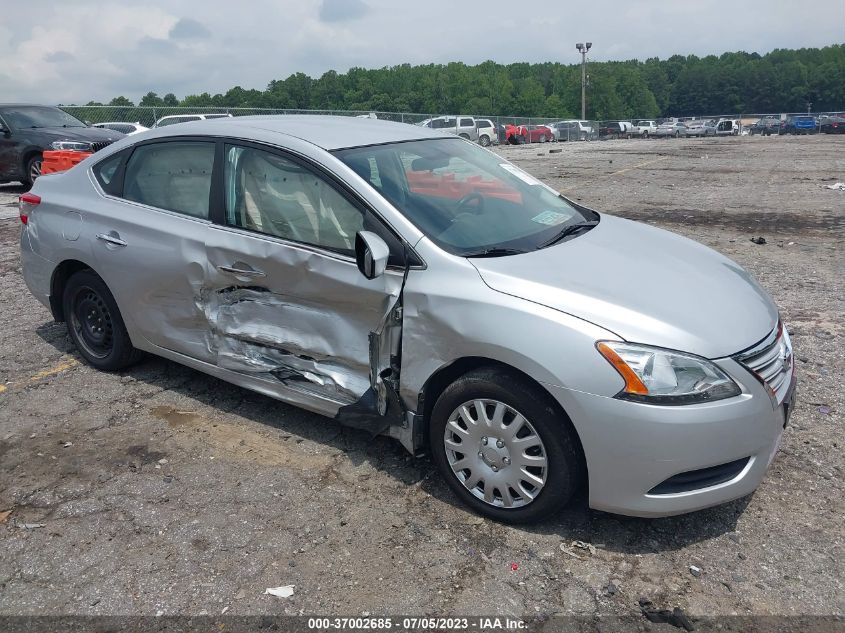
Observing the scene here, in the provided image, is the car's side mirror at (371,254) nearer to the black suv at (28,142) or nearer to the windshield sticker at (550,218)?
the windshield sticker at (550,218)

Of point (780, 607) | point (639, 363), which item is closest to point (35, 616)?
point (639, 363)

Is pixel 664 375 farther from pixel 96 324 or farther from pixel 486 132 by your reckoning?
pixel 486 132

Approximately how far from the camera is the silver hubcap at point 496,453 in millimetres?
3033

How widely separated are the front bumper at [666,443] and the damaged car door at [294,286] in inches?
41.8

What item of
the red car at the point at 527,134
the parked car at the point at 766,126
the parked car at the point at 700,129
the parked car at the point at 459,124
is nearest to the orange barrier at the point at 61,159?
the parked car at the point at 459,124

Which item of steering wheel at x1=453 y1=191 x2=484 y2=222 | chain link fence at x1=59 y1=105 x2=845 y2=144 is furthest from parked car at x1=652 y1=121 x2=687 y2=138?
steering wheel at x1=453 y1=191 x2=484 y2=222

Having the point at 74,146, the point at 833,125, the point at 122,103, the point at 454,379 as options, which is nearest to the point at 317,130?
the point at 454,379

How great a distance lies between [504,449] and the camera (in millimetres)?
3086

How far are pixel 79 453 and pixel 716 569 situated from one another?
323cm

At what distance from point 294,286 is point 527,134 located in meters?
44.2

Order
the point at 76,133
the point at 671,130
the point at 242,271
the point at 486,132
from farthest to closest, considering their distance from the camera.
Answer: the point at 671,130, the point at 486,132, the point at 76,133, the point at 242,271

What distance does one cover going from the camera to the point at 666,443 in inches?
108

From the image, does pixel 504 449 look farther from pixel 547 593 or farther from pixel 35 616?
pixel 35 616

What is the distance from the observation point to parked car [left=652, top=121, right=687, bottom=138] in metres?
60.6
